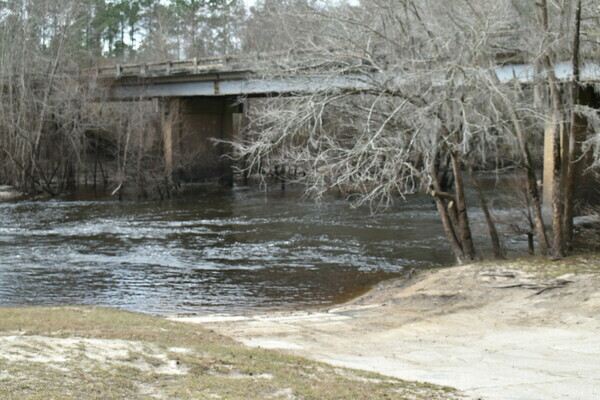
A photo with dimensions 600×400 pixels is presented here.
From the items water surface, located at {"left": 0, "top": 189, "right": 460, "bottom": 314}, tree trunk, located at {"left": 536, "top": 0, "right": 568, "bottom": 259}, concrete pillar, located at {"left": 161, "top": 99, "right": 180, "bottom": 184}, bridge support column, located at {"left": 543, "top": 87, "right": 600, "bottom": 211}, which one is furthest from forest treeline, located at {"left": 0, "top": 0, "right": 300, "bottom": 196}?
tree trunk, located at {"left": 536, "top": 0, "right": 568, "bottom": 259}

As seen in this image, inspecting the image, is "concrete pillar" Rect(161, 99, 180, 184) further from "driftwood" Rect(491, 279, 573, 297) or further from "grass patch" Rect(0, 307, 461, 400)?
"grass patch" Rect(0, 307, 461, 400)

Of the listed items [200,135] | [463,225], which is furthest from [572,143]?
[200,135]

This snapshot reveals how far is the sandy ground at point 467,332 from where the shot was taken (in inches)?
324

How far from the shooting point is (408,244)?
73.3 ft

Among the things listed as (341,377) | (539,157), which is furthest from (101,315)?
(539,157)

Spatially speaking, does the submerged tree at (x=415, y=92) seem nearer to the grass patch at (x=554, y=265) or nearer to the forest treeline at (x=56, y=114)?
the grass patch at (x=554, y=265)

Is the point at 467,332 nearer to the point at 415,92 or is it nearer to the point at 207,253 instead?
the point at 415,92

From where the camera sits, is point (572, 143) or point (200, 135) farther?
point (200, 135)

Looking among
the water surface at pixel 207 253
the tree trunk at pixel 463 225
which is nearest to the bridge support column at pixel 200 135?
the water surface at pixel 207 253

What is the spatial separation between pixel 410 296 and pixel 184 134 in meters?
31.2

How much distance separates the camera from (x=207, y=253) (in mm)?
21891

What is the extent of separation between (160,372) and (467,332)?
5.41 metres

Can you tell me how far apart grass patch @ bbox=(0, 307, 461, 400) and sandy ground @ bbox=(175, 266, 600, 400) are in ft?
2.19

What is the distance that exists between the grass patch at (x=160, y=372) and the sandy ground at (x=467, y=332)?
0.67 meters
